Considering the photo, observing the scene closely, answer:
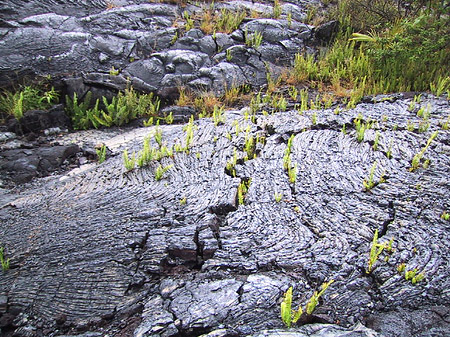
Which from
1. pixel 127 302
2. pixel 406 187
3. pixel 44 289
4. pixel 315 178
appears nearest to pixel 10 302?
pixel 44 289

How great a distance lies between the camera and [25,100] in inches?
224

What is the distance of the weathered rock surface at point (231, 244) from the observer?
2312mm

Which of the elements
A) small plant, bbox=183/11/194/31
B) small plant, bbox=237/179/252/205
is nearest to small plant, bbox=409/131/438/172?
small plant, bbox=237/179/252/205

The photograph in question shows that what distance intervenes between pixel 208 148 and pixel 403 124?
3.01 metres

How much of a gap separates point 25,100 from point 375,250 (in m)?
6.24

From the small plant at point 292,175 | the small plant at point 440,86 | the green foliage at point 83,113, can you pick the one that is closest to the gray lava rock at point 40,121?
the green foliage at point 83,113

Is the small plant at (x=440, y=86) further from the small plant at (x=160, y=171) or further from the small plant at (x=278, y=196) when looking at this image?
the small plant at (x=160, y=171)

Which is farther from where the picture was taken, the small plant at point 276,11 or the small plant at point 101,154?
the small plant at point 276,11

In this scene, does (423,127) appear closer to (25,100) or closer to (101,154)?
(101,154)

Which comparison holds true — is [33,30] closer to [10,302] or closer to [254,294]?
[10,302]

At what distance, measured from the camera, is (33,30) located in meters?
6.78

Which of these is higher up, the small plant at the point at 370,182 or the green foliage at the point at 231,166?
the small plant at the point at 370,182

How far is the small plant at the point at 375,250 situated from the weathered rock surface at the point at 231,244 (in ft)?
0.15

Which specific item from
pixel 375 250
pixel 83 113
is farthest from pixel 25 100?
pixel 375 250
